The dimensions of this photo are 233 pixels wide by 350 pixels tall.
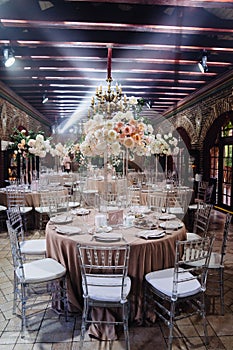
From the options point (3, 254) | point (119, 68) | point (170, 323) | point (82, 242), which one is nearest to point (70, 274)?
point (82, 242)

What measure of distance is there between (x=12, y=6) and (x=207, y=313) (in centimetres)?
444

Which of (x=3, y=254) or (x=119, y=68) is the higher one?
(x=119, y=68)

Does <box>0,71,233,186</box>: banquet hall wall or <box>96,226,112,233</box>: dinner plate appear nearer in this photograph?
<box>96,226,112,233</box>: dinner plate

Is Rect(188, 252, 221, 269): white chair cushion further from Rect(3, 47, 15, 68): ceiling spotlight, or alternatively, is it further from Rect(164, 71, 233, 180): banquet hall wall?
Rect(164, 71, 233, 180): banquet hall wall

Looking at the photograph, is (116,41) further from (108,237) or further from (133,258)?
(133,258)

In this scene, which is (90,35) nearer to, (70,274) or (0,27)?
(0,27)

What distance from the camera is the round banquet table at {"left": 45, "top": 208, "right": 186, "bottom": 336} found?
2.69 meters

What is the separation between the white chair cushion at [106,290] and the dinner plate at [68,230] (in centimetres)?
50

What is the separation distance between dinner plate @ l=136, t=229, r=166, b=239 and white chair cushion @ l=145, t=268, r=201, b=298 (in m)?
0.33

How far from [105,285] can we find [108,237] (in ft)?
1.74

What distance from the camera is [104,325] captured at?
8.57 feet

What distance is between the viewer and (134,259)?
2.67 m

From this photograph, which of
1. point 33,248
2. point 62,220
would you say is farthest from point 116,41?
point 33,248

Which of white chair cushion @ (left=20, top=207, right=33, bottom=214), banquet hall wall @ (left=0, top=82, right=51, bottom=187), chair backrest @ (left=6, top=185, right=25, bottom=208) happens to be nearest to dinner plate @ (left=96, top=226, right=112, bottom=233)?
white chair cushion @ (left=20, top=207, right=33, bottom=214)
